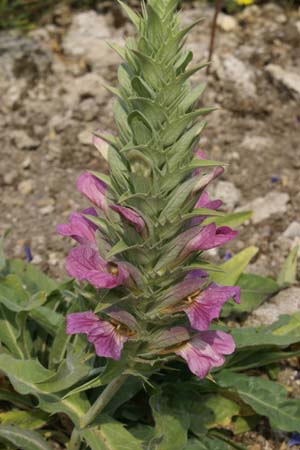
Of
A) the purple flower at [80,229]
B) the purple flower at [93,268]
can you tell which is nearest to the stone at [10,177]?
the purple flower at [80,229]

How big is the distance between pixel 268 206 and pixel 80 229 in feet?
8.67

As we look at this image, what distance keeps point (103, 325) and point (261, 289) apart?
67.6 inches

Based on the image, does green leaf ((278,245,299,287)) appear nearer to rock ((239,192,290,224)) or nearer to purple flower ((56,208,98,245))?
rock ((239,192,290,224))

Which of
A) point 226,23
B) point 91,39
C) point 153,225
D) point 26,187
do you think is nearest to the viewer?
point 153,225

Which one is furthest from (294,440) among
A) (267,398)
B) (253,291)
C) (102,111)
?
(102,111)

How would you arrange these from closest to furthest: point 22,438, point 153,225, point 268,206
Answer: point 153,225 < point 22,438 < point 268,206

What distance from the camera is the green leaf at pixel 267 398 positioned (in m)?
3.92

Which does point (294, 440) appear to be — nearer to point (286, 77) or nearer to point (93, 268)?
point (93, 268)

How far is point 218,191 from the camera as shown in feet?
18.5

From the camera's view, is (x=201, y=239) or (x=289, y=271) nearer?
(x=201, y=239)

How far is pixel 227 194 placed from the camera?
5645 mm

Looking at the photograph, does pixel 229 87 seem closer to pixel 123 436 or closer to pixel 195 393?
pixel 195 393

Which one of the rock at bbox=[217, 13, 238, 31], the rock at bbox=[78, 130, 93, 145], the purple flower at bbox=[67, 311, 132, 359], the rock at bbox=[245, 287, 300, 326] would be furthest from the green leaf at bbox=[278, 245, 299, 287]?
the rock at bbox=[217, 13, 238, 31]

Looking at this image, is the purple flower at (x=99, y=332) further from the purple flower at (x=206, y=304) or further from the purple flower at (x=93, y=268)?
the purple flower at (x=206, y=304)
